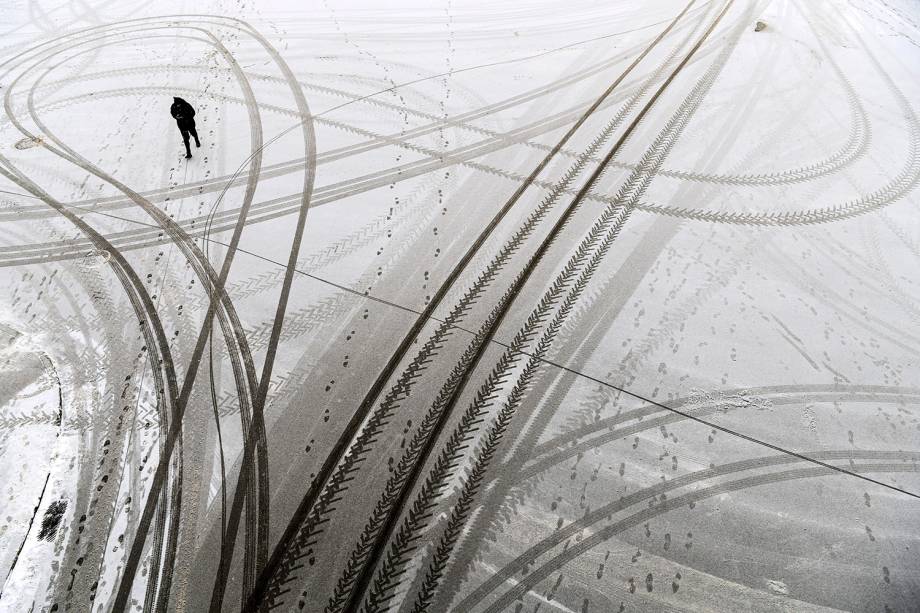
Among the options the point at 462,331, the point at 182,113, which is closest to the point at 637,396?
the point at 462,331

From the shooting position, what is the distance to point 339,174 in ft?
17.2

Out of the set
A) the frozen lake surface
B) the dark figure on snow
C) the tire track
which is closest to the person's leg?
the dark figure on snow

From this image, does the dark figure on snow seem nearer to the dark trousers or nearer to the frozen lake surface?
the dark trousers

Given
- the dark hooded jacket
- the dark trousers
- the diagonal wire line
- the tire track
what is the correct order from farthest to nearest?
1. the dark trousers
2. the dark hooded jacket
3. the diagonal wire line
4. the tire track

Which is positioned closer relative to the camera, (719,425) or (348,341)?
(719,425)

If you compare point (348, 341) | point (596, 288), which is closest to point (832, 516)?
point (596, 288)

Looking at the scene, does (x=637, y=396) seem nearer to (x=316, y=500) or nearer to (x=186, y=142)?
(x=316, y=500)

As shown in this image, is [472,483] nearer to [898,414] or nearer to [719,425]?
[719,425]

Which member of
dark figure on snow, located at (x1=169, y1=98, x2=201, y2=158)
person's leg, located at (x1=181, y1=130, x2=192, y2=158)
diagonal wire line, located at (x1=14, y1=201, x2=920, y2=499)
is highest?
dark figure on snow, located at (x1=169, y1=98, x2=201, y2=158)

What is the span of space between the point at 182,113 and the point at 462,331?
365cm

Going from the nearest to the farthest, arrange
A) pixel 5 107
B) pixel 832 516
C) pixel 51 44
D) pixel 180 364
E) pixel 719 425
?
pixel 832 516 < pixel 719 425 < pixel 180 364 < pixel 5 107 < pixel 51 44

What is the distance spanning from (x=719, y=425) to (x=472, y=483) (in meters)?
1.69

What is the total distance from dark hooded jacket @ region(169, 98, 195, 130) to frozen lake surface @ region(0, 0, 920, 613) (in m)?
0.44

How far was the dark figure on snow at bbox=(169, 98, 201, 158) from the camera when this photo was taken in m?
4.93
